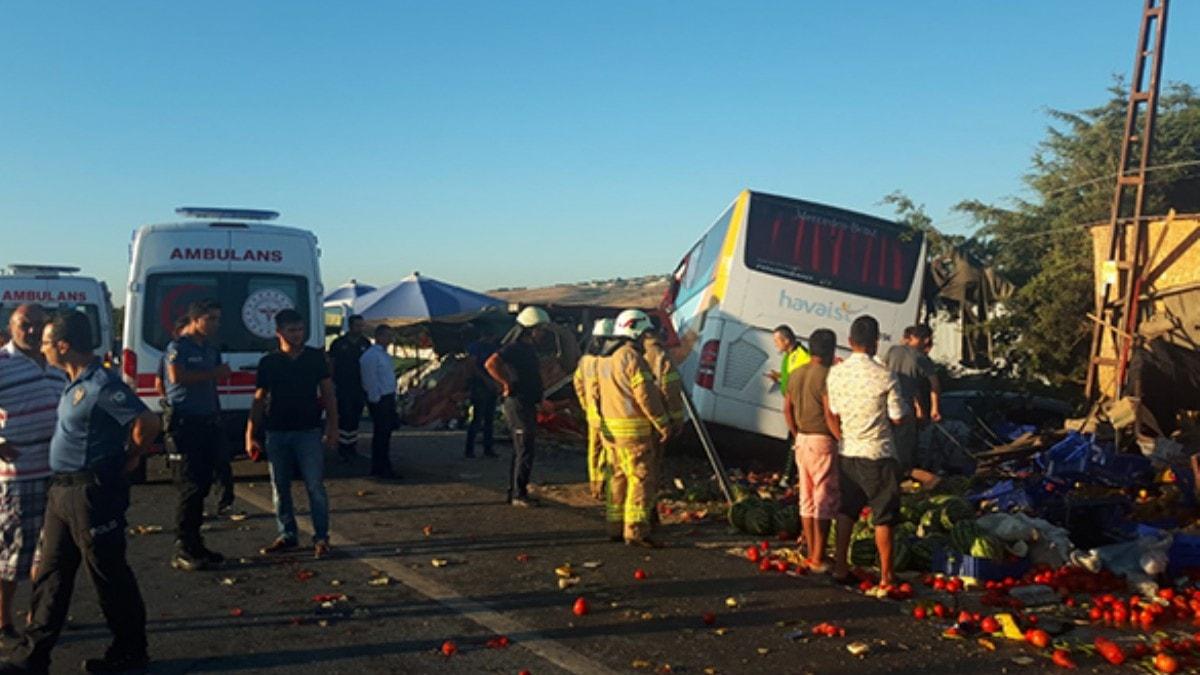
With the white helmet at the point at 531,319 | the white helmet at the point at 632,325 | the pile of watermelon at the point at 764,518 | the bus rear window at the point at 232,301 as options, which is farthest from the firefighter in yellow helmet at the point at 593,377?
the bus rear window at the point at 232,301

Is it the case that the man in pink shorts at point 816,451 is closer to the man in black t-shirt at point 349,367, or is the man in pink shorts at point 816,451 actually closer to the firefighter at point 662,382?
the firefighter at point 662,382

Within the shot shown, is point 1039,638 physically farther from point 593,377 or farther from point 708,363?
point 708,363

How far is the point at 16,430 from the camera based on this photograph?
6000mm

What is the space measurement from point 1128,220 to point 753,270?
5.28m

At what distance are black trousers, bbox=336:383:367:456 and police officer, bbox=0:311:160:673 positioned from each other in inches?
283

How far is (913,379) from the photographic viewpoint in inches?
404

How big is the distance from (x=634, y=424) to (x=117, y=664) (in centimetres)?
424

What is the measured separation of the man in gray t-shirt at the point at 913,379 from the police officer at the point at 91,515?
271 inches

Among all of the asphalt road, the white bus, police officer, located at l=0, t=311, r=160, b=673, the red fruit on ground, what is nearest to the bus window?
the white bus

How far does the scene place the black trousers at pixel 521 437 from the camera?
1053 cm

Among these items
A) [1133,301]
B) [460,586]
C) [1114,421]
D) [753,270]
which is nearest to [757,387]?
[753,270]

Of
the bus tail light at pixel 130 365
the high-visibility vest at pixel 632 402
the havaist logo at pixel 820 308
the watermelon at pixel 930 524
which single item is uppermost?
the havaist logo at pixel 820 308

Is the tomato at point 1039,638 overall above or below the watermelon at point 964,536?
below

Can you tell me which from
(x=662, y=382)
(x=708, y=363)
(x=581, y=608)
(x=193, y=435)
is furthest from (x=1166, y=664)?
(x=708, y=363)
